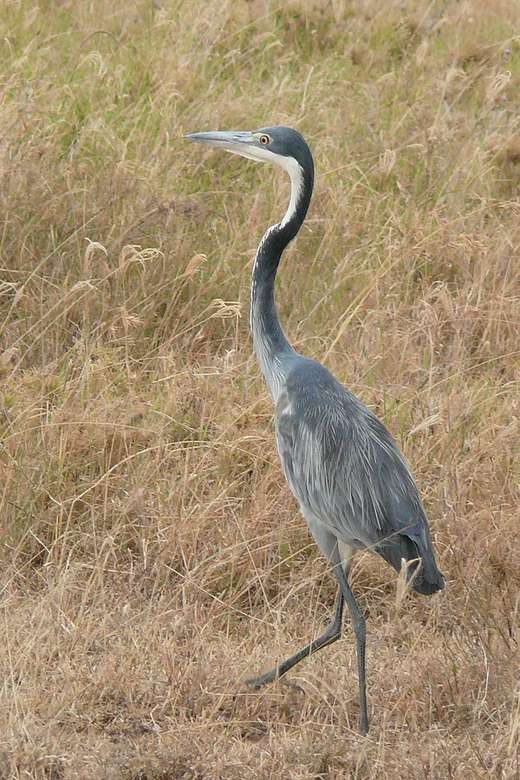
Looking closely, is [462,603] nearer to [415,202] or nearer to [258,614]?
[258,614]

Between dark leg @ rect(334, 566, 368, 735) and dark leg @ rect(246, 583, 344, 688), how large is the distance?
0.14ft

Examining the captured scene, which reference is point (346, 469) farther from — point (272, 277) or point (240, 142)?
point (240, 142)

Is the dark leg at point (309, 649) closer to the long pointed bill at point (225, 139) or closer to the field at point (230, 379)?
the field at point (230, 379)

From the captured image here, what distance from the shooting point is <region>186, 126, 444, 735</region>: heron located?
13.7 ft

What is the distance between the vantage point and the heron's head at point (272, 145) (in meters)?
4.69

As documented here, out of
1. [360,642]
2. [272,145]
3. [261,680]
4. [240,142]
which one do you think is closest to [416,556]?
[360,642]

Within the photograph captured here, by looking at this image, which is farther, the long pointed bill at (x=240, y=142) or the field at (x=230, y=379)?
the long pointed bill at (x=240, y=142)

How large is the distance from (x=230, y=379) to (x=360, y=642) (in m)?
1.65

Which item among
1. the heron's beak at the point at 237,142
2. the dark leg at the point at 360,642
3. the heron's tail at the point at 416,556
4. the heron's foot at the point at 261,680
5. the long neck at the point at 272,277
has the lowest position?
the heron's foot at the point at 261,680

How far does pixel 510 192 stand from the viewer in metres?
7.26

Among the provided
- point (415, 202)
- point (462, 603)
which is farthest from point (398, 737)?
point (415, 202)

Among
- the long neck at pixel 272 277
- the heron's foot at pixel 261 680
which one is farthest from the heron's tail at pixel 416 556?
the long neck at pixel 272 277

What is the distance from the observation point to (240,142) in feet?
16.1

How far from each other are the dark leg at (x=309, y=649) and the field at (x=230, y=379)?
0.18ft
